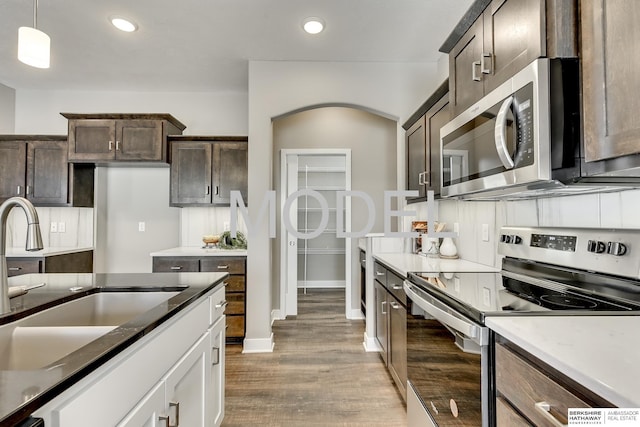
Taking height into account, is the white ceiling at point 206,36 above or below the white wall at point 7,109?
above

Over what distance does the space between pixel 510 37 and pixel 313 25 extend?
165 cm

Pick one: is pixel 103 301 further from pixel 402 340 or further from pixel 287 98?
pixel 287 98

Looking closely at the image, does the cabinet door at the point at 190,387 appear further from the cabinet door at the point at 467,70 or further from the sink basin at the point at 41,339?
the cabinet door at the point at 467,70

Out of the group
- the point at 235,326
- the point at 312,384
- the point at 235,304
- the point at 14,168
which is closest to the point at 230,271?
the point at 235,304

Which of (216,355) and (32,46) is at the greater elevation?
(32,46)

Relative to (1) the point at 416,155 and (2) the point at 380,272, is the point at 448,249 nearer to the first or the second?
(2) the point at 380,272

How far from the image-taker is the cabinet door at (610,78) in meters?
0.88

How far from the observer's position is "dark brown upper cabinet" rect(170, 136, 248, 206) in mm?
3533

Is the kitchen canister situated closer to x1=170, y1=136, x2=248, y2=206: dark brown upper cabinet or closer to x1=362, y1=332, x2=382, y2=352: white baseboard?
x1=362, y1=332, x2=382, y2=352: white baseboard

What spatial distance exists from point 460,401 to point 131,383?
1072mm

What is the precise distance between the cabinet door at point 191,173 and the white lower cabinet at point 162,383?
6.42 ft

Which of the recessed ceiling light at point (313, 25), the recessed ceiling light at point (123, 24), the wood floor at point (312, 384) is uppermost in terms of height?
the recessed ceiling light at point (313, 25)

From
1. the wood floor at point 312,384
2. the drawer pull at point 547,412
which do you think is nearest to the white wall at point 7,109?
the wood floor at point 312,384

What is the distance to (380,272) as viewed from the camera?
2760mm
